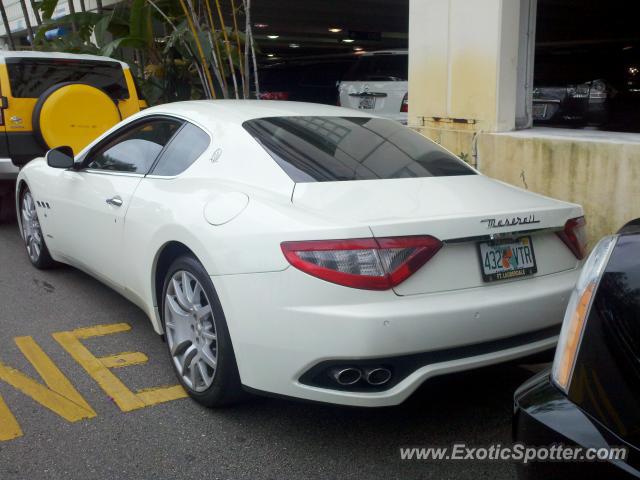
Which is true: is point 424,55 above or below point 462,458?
above

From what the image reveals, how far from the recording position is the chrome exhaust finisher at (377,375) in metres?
2.86

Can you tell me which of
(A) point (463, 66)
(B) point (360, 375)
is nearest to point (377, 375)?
(B) point (360, 375)

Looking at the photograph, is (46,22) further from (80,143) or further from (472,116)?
(472,116)

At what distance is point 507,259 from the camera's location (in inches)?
122

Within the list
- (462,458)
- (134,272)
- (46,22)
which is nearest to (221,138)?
(134,272)

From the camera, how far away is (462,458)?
311 centimetres

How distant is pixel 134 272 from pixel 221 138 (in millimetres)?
921

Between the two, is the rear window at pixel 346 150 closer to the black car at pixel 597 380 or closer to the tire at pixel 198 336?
the tire at pixel 198 336

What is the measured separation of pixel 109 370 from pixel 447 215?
7.10 feet

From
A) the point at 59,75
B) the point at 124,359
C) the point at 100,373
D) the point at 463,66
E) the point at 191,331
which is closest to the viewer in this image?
the point at 191,331

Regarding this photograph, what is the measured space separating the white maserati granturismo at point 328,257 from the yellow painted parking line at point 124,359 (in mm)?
360

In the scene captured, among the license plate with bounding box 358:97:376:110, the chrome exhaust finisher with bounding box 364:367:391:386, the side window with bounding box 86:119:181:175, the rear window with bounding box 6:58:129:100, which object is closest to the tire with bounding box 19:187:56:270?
the side window with bounding box 86:119:181:175

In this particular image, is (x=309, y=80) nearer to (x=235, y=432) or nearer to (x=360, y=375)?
(x=235, y=432)

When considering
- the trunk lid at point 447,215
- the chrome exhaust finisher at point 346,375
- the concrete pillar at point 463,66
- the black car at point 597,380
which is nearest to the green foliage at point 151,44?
the concrete pillar at point 463,66
